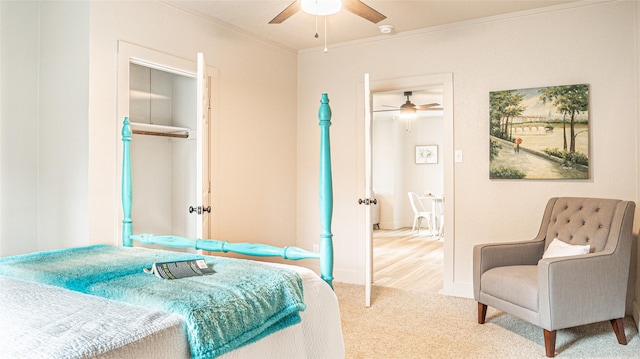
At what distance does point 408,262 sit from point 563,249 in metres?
2.71

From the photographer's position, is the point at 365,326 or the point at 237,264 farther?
the point at 365,326

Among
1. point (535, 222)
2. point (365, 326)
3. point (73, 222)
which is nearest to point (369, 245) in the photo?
point (365, 326)

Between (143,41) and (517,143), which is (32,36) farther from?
(517,143)

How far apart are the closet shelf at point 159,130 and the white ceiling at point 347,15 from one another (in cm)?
95

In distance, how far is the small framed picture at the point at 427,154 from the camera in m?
9.30

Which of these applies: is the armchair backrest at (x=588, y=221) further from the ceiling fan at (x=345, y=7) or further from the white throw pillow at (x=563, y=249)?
the ceiling fan at (x=345, y=7)

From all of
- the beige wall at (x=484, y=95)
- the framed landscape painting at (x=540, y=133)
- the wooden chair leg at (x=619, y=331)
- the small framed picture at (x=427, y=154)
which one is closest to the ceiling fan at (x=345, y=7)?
the beige wall at (x=484, y=95)

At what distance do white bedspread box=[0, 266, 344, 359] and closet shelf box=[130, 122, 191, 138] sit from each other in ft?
6.01

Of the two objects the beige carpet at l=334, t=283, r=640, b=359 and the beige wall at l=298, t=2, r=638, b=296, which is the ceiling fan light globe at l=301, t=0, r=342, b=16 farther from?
the beige carpet at l=334, t=283, r=640, b=359

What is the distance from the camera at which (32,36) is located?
317cm

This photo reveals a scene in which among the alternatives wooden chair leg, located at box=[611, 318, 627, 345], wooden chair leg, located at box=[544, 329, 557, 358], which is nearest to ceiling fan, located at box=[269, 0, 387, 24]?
wooden chair leg, located at box=[544, 329, 557, 358]

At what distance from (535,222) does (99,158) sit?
132 inches

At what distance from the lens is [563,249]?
2.93 meters

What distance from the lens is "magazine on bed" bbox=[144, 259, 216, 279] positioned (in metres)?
1.69
